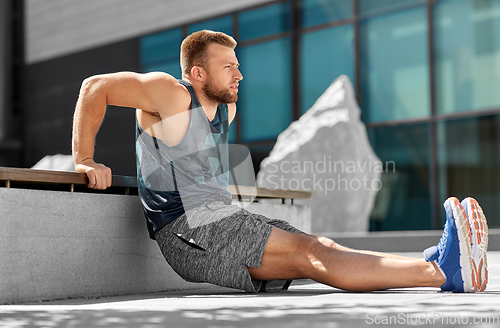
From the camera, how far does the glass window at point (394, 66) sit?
37.4ft

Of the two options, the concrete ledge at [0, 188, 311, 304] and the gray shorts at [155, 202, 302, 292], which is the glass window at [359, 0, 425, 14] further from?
the gray shorts at [155, 202, 302, 292]

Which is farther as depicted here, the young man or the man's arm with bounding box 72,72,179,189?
the man's arm with bounding box 72,72,179,189

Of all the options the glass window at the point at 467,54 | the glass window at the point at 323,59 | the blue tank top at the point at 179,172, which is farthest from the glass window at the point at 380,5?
the blue tank top at the point at 179,172

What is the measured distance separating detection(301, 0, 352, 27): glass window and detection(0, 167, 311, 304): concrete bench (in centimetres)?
966

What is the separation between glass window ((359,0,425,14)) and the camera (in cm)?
1152

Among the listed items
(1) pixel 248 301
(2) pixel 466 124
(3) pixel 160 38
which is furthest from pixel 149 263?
(3) pixel 160 38

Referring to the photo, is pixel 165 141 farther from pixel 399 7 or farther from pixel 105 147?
pixel 105 147

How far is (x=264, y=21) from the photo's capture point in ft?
43.7

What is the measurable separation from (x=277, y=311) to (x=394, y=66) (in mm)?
10151

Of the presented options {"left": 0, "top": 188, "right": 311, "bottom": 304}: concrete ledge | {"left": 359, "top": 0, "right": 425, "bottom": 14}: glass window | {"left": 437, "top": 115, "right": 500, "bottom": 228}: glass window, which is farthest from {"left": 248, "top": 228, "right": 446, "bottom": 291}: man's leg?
{"left": 359, "top": 0, "right": 425, "bottom": 14}: glass window

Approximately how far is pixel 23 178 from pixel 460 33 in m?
9.80

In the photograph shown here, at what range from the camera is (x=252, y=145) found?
13344 mm

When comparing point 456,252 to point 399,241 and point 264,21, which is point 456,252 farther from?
point 264,21

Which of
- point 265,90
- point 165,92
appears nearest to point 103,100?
point 165,92
